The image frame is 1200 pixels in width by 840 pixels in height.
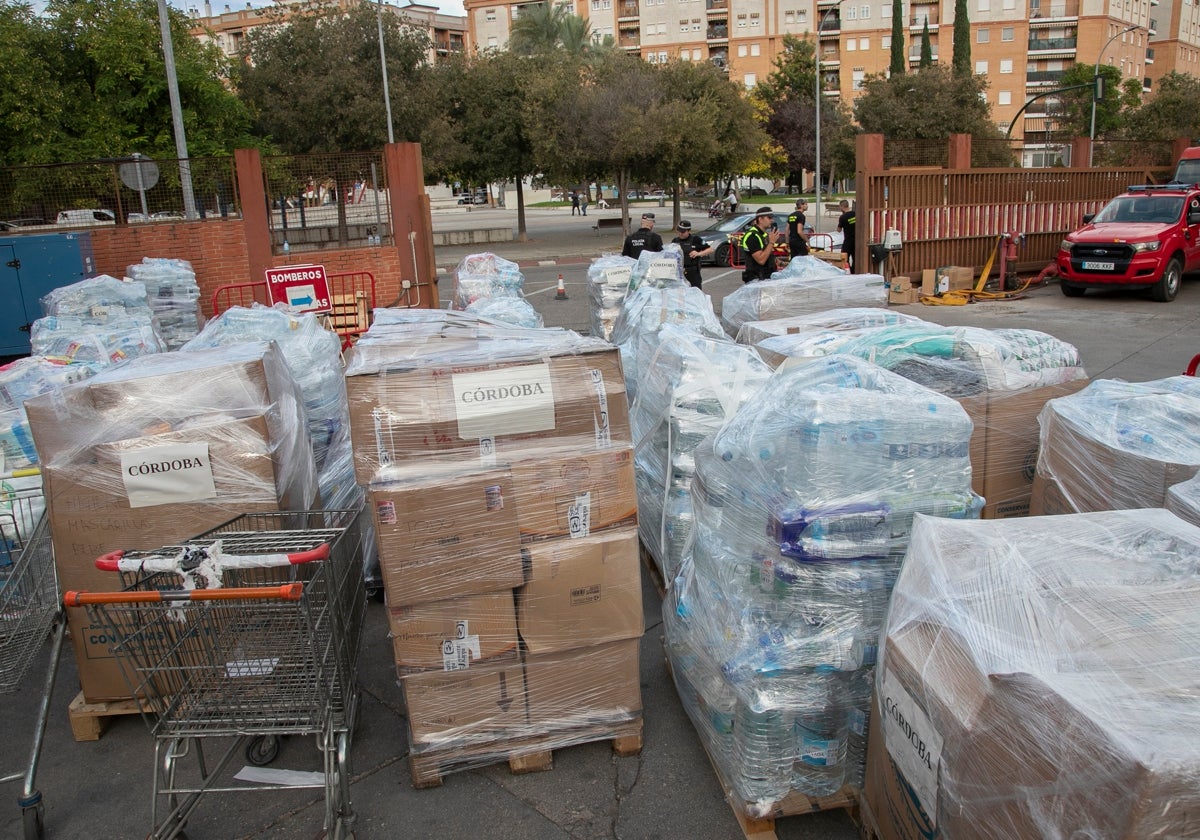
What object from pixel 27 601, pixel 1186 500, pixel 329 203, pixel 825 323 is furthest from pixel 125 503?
pixel 329 203

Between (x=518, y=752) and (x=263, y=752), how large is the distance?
1052 mm

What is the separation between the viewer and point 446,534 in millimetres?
3029

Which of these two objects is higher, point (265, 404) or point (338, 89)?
point (338, 89)

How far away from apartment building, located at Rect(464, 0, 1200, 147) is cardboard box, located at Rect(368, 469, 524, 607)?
2805 inches

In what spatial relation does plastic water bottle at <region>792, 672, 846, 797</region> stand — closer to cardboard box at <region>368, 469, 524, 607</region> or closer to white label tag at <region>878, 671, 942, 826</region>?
white label tag at <region>878, 671, 942, 826</region>

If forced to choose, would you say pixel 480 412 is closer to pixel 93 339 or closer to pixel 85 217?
pixel 93 339

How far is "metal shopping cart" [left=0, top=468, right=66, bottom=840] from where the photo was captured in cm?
306

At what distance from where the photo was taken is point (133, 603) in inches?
→ 107

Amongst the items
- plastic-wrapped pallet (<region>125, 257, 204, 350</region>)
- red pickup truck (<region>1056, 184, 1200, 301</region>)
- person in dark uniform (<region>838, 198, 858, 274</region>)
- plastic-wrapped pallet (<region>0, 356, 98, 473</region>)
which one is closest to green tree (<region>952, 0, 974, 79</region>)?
red pickup truck (<region>1056, 184, 1200, 301</region>)

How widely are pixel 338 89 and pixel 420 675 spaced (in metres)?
25.3

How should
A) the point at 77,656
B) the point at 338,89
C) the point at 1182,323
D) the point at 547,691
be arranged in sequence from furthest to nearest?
the point at 338,89, the point at 1182,323, the point at 77,656, the point at 547,691

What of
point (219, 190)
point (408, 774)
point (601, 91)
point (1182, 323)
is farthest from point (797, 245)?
point (601, 91)

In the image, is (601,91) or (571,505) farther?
(601,91)

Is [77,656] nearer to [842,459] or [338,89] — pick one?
[842,459]
